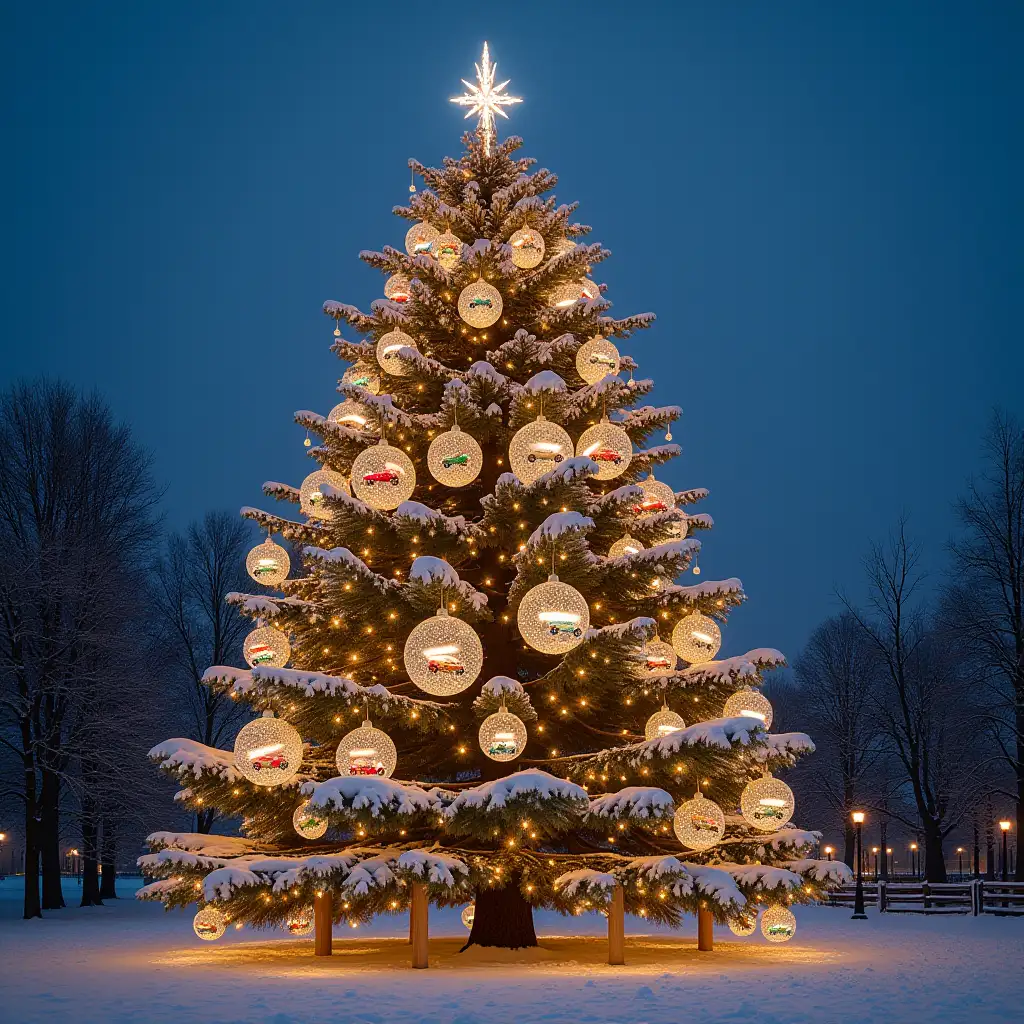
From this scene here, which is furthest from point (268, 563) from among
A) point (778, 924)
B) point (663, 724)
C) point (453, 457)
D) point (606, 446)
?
point (778, 924)

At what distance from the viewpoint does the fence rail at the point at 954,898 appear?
23.9m

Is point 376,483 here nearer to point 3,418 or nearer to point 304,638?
point 304,638

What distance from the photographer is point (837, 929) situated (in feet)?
63.8

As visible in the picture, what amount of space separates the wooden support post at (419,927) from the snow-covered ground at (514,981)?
26 cm

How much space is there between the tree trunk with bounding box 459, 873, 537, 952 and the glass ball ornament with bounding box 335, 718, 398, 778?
284 centimetres

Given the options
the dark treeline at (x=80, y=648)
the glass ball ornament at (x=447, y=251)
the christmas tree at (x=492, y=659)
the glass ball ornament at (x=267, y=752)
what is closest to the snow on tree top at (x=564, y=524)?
the christmas tree at (x=492, y=659)

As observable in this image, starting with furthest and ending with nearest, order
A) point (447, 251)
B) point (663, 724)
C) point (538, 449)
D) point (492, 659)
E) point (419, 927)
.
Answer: point (447, 251) → point (492, 659) → point (538, 449) → point (663, 724) → point (419, 927)

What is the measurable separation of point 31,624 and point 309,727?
1420 cm

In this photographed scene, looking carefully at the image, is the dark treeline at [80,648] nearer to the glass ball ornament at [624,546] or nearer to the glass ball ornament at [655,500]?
the glass ball ornament at [624,546]

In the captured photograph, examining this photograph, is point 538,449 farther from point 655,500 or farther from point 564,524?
point 655,500

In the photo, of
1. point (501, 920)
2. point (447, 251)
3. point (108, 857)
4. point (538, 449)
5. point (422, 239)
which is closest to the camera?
point (538, 449)

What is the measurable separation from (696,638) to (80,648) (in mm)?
17281

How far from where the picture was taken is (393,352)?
13.7m

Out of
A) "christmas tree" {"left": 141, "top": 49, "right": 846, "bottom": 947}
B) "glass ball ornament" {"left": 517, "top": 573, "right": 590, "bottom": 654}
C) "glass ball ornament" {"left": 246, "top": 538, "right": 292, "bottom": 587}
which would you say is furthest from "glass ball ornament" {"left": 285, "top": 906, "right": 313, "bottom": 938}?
"glass ball ornament" {"left": 517, "top": 573, "right": 590, "bottom": 654}
